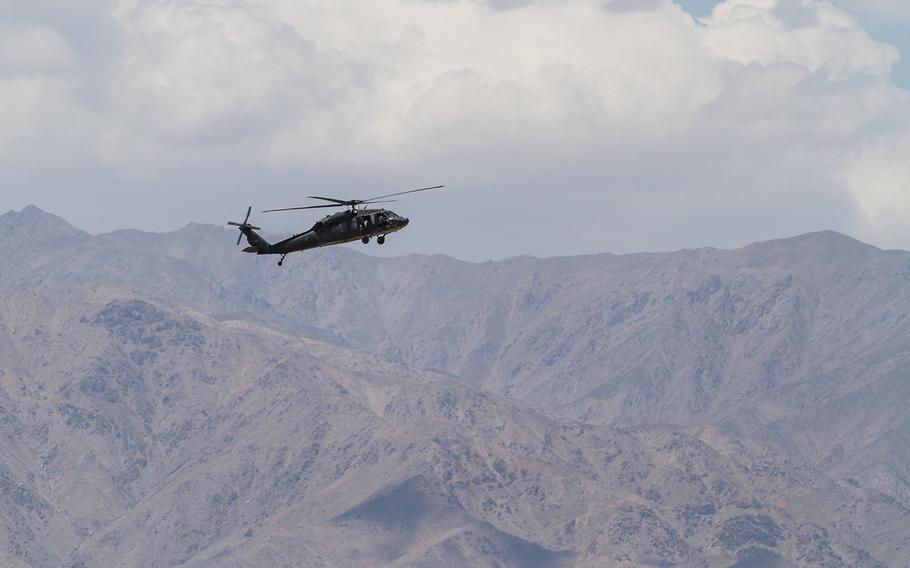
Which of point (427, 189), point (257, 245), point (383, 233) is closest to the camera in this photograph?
point (427, 189)

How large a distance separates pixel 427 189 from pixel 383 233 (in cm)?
1617

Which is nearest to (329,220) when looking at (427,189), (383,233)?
(383,233)

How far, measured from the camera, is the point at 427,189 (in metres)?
152

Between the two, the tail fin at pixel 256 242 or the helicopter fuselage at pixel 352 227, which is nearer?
the helicopter fuselage at pixel 352 227

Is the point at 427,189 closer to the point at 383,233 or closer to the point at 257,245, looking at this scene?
the point at 383,233

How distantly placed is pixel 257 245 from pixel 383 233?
1850 centimetres

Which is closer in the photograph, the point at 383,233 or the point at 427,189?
the point at 427,189

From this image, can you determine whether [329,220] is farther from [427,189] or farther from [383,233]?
[427,189]

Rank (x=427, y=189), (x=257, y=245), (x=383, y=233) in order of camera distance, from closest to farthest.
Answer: (x=427, y=189) → (x=383, y=233) → (x=257, y=245)

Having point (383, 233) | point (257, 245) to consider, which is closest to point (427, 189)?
point (383, 233)

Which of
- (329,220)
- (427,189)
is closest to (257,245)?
(329,220)

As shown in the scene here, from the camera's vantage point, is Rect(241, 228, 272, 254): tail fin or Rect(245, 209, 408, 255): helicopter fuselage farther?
Rect(241, 228, 272, 254): tail fin

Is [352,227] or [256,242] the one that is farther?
[256,242]

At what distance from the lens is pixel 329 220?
561 ft
